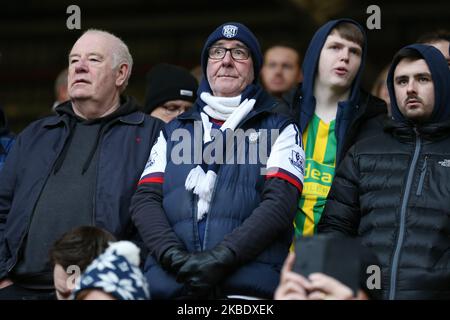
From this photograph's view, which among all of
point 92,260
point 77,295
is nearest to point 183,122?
point 92,260

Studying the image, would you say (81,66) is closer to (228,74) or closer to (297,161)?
(228,74)

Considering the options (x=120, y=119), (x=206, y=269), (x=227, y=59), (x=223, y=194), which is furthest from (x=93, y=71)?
(x=206, y=269)

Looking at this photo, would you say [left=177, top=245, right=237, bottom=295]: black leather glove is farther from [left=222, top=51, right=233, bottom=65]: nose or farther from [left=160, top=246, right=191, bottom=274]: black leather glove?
[left=222, top=51, right=233, bottom=65]: nose

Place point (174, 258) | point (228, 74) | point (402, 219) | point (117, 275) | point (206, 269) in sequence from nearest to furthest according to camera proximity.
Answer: point (117, 275)
point (206, 269)
point (174, 258)
point (402, 219)
point (228, 74)

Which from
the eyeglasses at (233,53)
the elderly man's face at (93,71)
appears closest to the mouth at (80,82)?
the elderly man's face at (93,71)

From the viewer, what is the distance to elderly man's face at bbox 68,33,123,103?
4.99m

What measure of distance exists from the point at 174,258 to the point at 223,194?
38 centimetres

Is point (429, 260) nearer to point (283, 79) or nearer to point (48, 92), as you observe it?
point (283, 79)

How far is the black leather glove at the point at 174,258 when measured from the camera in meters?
4.03

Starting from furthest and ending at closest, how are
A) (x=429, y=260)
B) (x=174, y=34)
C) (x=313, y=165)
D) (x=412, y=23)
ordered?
(x=174, y=34), (x=412, y=23), (x=313, y=165), (x=429, y=260)

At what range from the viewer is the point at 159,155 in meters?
4.55

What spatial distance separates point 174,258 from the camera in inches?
159

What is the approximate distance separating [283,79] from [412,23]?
6.99m
